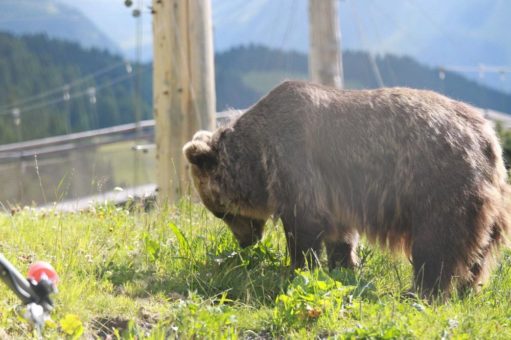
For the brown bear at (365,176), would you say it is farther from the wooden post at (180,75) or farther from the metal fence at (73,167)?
the metal fence at (73,167)

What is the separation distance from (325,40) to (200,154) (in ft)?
9.84

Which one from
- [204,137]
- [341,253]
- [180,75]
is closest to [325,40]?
[180,75]

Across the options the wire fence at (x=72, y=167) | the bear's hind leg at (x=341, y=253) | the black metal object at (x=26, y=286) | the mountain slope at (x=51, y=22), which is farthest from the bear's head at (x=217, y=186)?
the mountain slope at (x=51, y=22)

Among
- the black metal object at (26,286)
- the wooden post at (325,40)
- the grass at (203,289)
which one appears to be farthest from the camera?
the wooden post at (325,40)

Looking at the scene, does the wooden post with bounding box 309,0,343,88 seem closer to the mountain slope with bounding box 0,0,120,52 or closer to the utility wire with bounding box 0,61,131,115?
the utility wire with bounding box 0,61,131,115

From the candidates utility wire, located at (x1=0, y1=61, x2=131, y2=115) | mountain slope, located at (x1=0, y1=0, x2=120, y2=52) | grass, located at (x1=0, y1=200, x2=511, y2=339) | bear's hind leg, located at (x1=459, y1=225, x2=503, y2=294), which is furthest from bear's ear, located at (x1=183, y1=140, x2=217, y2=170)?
mountain slope, located at (x1=0, y1=0, x2=120, y2=52)

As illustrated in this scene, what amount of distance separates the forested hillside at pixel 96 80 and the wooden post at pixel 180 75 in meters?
9.35

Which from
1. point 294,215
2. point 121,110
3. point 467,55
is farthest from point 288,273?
point 467,55

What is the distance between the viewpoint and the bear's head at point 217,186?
6051 mm

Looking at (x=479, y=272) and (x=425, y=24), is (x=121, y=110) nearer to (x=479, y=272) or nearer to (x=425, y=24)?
(x=425, y=24)

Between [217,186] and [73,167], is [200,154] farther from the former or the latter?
[73,167]

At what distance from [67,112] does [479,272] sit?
43.6 feet

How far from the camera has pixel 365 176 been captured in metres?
5.64

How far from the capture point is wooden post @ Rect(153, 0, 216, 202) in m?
8.02
